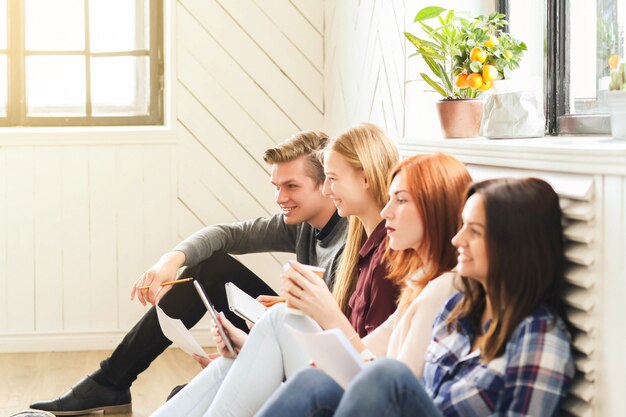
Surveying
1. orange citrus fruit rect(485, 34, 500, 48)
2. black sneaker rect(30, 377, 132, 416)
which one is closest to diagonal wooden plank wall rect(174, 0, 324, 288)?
black sneaker rect(30, 377, 132, 416)

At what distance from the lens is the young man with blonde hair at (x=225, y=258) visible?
304 centimetres

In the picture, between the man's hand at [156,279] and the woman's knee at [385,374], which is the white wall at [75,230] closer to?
the man's hand at [156,279]

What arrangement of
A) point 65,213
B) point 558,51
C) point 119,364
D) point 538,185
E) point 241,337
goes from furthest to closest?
point 65,213 → point 119,364 → point 558,51 → point 241,337 → point 538,185

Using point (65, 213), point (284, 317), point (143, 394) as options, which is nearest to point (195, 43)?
point (65, 213)

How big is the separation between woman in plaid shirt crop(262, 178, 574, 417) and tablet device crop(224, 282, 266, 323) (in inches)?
29.5

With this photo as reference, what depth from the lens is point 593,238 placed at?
1.69m

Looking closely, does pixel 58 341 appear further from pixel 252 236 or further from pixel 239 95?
A: pixel 252 236

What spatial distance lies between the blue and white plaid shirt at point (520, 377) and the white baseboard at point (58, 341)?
2915 mm

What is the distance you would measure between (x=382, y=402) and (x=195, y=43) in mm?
3042

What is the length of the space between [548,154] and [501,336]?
1.21 ft

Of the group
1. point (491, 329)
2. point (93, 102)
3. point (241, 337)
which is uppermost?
point (93, 102)

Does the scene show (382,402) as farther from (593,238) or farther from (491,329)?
(593,238)

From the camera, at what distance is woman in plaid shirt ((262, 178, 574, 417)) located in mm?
1645

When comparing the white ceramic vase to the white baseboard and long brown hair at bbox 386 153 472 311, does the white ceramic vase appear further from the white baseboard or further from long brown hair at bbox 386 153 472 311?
the white baseboard
